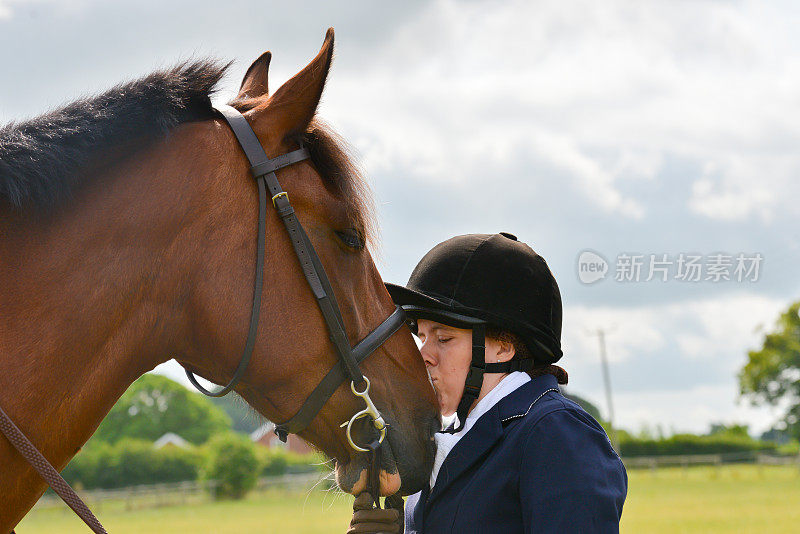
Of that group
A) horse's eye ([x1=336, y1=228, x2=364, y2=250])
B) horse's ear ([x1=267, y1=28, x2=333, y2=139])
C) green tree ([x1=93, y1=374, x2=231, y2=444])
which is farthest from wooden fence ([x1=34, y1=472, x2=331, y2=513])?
horse's ear ([x1=267, y1=28, x2=333, y2=139])

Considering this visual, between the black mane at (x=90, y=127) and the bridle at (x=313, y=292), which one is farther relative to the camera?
the bridle at (x=313, y=292)

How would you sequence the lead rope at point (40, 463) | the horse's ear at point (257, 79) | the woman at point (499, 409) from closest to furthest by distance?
the lead rope at point (40, 463) → the woman at point (499, 409) → the horse's ear at point (257, 79)

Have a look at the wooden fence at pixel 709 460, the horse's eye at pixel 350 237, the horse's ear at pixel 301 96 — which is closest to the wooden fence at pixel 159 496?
the wooden fence at pixel 709 460

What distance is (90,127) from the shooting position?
2074mm

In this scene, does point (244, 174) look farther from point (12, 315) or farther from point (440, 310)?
point (440, 310)

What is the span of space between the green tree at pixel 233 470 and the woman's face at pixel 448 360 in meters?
37.4

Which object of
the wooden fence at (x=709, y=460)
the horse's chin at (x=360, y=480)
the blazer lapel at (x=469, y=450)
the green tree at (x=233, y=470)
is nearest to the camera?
the horse's chin at (x=360, y=480)

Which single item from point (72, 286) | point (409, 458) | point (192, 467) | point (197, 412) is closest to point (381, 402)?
point (409, 458)

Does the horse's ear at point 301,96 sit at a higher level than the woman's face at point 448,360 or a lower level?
higher

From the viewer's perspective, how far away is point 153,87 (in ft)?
7.18

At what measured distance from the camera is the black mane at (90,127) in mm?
1940

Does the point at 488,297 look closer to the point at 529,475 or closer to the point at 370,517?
the point at 529,475

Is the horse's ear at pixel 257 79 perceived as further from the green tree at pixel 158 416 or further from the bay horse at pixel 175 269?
the green tree at pixel 158 416

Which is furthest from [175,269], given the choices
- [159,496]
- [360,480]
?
[159,496]
